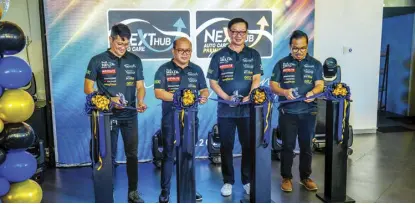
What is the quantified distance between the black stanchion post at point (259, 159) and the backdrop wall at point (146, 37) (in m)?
1.85

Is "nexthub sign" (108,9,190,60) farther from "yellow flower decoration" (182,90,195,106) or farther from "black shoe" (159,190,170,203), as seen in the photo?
"yellow flower decoration" (182,90,195,106)

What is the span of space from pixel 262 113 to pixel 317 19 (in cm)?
305

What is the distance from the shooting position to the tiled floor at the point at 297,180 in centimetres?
372

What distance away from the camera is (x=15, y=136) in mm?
2930

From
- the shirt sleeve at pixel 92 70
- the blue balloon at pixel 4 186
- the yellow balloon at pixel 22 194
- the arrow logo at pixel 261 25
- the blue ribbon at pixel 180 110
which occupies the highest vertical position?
the arrow logo at pixel 261 25

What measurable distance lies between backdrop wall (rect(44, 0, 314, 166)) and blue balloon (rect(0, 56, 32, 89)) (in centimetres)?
166

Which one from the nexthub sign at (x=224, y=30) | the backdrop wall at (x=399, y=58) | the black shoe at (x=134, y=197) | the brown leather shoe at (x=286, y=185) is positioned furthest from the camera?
the backdrop wall at (x=399, y=58)

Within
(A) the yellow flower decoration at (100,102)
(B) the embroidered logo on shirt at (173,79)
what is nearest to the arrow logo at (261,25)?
(B) the embroidered logo on shirt at (173,79)

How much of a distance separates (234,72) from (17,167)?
1.92 meters

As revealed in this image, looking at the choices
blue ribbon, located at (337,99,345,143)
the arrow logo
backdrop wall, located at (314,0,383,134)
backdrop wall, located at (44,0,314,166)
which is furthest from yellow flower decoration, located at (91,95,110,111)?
backdrop wall, located at (314,0,383,134)

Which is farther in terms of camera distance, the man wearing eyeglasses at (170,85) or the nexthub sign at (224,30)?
the nexthub sign at (224,30)

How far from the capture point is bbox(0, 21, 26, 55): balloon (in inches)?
112

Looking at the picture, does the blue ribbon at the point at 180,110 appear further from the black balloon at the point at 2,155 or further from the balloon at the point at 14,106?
the black balloon at the point at 2,155

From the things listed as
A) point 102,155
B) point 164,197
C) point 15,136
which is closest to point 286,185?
point 164,197
